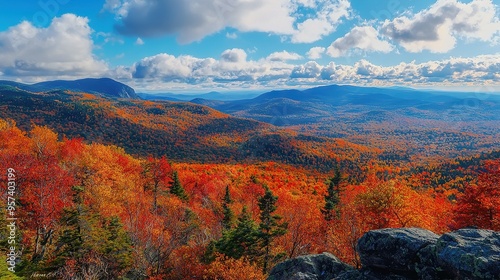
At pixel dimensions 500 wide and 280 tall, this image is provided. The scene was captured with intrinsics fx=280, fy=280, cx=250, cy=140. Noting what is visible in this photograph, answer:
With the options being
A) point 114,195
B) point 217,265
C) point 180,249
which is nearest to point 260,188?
point 114,195

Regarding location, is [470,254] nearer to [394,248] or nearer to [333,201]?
[394,248]

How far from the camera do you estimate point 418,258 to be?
16.0 metres

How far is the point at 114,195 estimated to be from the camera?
57.1 meters

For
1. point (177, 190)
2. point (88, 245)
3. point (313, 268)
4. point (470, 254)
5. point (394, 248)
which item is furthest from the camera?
point (177, 190)

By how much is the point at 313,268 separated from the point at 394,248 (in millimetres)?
6577

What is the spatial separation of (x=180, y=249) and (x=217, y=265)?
1176cm

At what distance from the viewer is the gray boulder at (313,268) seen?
68.1ft

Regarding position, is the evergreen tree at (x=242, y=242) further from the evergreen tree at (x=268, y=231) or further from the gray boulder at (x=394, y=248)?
the gray boulder at (x=394, y=248)

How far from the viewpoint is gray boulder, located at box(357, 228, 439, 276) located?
53.6 ft

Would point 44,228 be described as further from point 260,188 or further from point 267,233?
point 260,188

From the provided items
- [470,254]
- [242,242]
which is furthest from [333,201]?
[470,254]

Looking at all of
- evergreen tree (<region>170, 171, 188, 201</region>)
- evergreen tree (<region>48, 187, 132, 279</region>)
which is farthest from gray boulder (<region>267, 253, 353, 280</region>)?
evergreen tree (<region>170, 171, 188, 201</region>)

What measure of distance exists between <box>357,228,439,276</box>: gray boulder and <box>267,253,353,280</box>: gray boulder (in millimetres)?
3127

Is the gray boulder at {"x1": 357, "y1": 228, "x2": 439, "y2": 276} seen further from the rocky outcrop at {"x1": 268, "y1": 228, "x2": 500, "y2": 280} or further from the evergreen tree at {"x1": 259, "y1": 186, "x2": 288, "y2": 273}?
the evergreen tree at {"x1": 259, "y1": 186, "x2": 288, "y2": 273}
